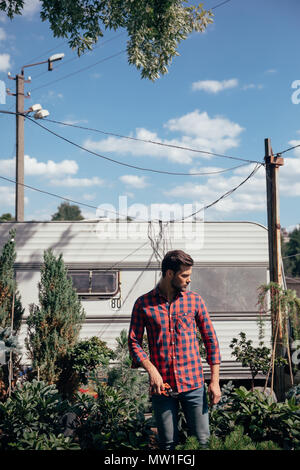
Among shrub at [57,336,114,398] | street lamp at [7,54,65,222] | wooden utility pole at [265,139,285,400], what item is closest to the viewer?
shrub at [57,336,114,398]

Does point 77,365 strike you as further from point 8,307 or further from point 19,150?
point 19,150

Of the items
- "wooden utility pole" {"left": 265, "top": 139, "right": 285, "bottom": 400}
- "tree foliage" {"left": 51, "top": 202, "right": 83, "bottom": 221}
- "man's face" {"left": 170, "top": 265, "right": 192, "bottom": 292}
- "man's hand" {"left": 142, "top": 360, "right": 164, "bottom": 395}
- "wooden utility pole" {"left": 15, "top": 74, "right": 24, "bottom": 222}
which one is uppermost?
"tree foliage" {"left": 51, "top": 202, "right": 83, "bottom": 221}

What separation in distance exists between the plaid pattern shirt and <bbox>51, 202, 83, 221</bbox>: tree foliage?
70.9 metres

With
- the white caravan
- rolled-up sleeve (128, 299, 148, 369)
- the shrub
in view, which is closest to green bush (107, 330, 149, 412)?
the shrub

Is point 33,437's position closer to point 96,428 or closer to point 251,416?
point 96,428

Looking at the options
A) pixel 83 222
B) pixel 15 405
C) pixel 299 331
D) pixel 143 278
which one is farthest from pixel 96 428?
pixel 83 222

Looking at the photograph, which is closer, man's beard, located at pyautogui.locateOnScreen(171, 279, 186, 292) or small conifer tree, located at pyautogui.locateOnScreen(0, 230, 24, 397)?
man's beard, located at pyautogui.locateOnScreen(171, 279, 186, 292)

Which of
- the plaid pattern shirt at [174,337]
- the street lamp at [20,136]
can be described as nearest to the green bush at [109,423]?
the plaid pattern shirt at [174,337]

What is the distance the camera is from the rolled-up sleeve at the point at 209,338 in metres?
3.24

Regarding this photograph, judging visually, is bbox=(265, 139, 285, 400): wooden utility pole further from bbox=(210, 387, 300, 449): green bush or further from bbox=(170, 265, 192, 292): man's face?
bbox=(170, 265, 192, 292): man's face

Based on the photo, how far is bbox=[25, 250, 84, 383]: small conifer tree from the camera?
22.1 ft

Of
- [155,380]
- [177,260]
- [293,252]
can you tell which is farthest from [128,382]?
[293,252]
